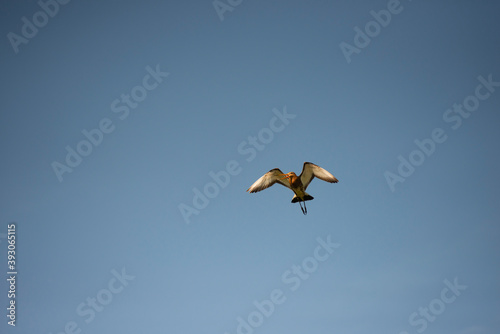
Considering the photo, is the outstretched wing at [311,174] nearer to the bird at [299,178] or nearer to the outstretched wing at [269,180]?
the bird at [299,178]

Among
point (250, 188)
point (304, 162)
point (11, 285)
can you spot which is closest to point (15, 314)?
point (11, 285)

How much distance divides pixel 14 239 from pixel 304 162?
30.4m

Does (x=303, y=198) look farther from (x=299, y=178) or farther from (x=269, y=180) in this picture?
(x=269, y=180)

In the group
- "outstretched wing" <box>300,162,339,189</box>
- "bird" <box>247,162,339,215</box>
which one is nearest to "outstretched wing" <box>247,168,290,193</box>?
"bird" <box>247,162,339,215</box>

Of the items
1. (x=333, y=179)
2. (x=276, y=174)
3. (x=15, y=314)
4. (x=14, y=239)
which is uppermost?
(x=14, y=239)

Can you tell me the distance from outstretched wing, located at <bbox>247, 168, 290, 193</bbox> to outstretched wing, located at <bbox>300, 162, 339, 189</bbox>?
1278 millimetres

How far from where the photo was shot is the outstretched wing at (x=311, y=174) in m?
38.8

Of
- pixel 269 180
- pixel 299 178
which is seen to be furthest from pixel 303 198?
pixel 269 180

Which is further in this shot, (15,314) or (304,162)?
(15,314)

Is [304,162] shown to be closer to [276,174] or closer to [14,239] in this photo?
[276,174]

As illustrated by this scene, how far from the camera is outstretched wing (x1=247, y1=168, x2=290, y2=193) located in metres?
38.8

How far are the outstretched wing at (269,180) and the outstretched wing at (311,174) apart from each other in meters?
1.28

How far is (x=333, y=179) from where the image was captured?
1516 inches

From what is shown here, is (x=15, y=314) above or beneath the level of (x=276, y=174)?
above
